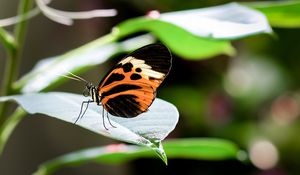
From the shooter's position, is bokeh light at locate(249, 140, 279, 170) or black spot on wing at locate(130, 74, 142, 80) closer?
black spot on wing at locate(130, 74, 142, 80)

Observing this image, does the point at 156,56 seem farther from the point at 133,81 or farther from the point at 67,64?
the point at 67,64

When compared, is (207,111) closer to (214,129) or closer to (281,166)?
(214,129)

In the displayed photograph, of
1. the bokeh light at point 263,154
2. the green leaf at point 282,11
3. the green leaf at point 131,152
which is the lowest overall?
the bokeh light at point 263,154

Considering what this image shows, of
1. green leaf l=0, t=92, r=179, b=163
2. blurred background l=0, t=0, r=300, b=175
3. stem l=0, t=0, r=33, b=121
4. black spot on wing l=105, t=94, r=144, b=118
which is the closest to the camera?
green leaf l=0, t=92, r=179, b=163

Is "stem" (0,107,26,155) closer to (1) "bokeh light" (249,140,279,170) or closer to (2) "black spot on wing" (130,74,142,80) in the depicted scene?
(2) "black spot on wing" (130,74,142,80)

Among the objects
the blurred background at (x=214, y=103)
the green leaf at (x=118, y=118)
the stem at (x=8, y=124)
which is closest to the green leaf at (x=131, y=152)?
the stem at (x=8, y=124)

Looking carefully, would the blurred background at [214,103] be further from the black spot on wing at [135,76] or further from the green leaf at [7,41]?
the black spot on wing at [135,76]

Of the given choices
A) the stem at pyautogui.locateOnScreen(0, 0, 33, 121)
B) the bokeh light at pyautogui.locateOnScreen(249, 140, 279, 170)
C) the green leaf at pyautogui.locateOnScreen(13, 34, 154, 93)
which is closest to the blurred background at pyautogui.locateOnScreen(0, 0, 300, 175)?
the bokeh light at pyautogui.locateOnScreen(249, 140, 279, 170)
